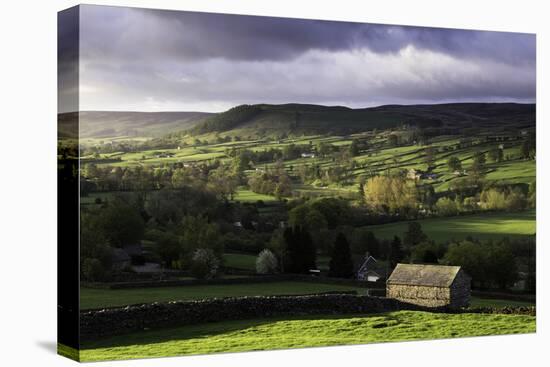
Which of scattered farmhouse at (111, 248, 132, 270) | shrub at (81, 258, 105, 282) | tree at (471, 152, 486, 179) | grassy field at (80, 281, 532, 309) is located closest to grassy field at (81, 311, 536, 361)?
grassy field at (80, 281, 532, 309)

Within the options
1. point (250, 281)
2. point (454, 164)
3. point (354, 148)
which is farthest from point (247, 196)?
point (454, 164)

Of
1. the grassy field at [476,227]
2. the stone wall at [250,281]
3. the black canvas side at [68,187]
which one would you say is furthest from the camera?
the grassy field at [476,227]

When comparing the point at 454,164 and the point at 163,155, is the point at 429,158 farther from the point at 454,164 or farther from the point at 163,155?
the point at 163,155

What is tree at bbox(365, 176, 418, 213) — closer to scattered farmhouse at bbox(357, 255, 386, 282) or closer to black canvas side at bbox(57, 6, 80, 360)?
scattered farmhouse at bbox(357, 255, 386, 282)

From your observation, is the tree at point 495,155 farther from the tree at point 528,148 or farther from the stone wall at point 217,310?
the stone wall at point 217,310

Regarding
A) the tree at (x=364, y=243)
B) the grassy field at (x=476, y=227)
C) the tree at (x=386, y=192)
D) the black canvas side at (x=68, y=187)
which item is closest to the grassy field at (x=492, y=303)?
the grassy field at (x=476, y=227)

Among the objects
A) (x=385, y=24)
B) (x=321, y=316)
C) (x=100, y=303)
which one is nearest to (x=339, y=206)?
(x=321, y=316)

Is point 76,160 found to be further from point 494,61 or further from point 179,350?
point 494,61
